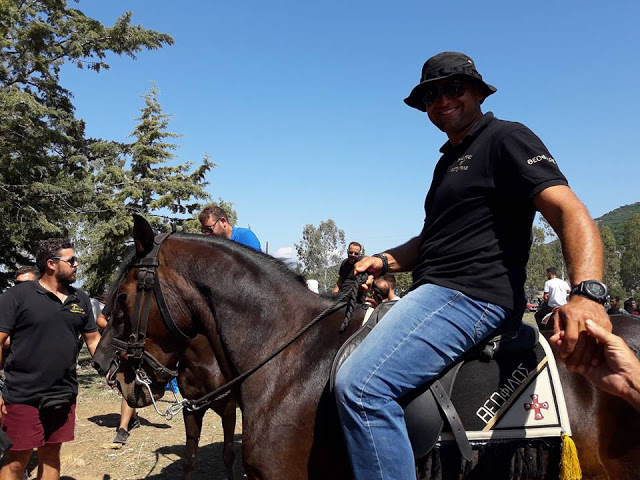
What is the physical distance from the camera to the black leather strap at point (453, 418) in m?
2.22

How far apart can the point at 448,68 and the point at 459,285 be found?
114 centimetres

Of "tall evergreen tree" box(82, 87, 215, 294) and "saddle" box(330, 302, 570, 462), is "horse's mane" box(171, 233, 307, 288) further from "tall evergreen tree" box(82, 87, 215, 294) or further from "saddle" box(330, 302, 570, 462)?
"tall evergreen tree" box(82, 87, 215, 294)

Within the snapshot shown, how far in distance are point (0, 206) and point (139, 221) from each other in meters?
12.0

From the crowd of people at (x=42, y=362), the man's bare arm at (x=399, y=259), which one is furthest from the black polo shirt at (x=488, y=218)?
the crowd of people at (x=42, y=362)

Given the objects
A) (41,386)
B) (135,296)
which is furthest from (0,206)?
(135,296)

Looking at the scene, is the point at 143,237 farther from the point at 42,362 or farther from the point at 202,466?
the point at 202,466

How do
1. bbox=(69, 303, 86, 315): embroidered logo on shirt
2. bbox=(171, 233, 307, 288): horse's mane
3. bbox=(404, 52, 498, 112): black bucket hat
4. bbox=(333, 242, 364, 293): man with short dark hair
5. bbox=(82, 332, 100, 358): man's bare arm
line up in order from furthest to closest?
bbox=(333, 242, 364, 293): man with short dark hair < bbox=(82, 332, 100, 358): man's bare arm < bbox=(69, 303, 86, 315): embroidered logo on shirt < bbox=(171, 233, 307, 288): horse's mane < bbox=(404, 52, 498, 112): black bucket hat

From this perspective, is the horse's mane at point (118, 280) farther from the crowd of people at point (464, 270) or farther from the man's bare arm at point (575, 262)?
the man's bare arm at point (575, 262)

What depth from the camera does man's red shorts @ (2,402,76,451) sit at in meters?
4.19

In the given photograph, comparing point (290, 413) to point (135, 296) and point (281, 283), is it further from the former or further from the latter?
point (135, 296)

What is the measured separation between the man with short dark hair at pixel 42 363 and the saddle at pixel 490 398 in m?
3.39

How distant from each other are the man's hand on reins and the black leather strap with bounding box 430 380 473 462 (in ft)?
2.71

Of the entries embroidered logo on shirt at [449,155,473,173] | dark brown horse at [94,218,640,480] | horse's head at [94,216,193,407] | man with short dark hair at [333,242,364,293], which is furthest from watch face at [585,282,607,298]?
man with short dark hair at [333,242,364,293]

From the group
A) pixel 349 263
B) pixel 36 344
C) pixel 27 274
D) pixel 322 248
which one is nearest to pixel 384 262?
pixel 36 344
